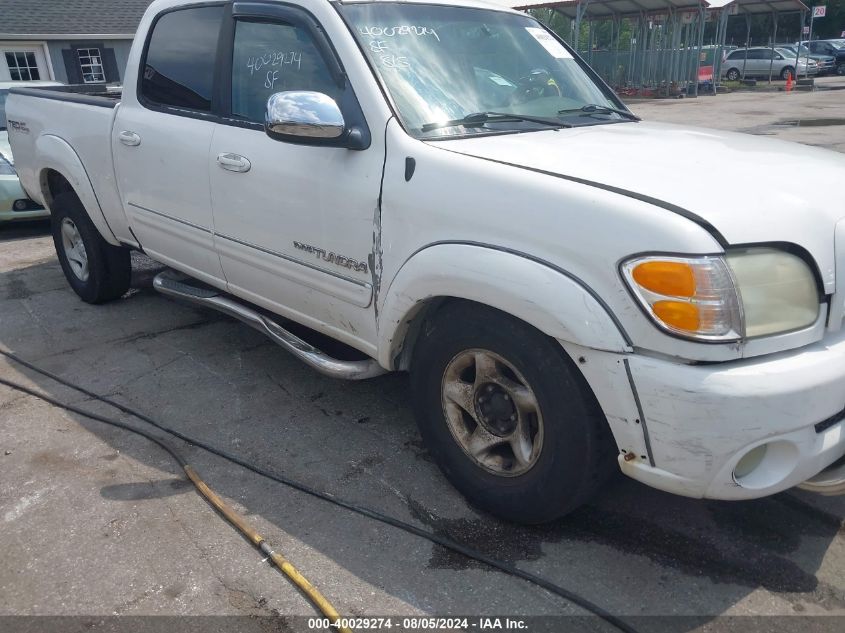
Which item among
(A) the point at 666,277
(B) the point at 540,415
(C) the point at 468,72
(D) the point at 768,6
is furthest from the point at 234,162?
(D) the point at 768,6

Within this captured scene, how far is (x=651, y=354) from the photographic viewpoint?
2.22m

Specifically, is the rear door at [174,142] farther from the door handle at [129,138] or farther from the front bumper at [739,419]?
the front bumper at [739,419]

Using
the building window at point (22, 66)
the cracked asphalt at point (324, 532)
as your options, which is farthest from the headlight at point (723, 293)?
the building window at point (22, 66)

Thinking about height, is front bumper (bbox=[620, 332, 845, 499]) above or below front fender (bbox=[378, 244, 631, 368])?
below

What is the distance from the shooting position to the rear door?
12.8 ft

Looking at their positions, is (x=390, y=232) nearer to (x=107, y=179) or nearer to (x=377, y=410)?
(x=377, y=410)

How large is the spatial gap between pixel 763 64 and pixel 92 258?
34521 millimetres

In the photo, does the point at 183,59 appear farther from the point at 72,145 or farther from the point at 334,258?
the point at 334,258

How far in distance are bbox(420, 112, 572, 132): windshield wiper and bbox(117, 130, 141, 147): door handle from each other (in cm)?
208

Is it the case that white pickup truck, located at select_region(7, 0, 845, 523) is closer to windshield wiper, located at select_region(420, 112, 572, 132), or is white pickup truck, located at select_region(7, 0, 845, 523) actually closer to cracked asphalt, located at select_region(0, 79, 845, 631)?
windshield wiper, located at select_region(420, 112, 572, 132)

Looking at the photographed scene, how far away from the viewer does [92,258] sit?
5277 millimetres

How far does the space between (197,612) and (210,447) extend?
3.67 ft

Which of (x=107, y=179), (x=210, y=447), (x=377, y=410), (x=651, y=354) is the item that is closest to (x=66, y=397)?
(x=210, y=447)

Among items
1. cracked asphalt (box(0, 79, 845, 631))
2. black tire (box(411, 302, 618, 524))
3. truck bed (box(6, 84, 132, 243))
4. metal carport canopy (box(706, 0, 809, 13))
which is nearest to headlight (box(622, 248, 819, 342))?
black tire (box(411, 302, 618, 524))
